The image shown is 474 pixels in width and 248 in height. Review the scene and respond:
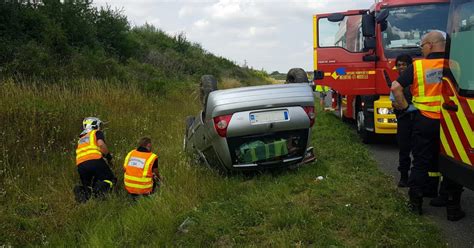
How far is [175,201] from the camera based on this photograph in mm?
4898

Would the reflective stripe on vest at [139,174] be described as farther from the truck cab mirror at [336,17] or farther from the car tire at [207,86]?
the truck cab mirror at [336,17]

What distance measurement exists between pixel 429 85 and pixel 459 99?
0.90 meters

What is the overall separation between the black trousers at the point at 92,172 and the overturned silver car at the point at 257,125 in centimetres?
149

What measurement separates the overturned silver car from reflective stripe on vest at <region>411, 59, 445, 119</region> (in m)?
1.36

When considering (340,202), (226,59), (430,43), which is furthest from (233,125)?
(226,59)

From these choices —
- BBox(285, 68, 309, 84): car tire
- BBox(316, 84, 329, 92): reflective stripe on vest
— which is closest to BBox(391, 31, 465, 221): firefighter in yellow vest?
BBox(285, 68, 309, 84): car tire

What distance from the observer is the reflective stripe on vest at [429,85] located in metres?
4.45

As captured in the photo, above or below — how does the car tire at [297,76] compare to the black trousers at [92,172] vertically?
above

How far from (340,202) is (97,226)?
264 cm

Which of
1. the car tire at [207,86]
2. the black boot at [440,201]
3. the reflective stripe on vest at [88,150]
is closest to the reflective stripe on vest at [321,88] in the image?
the car tire at [207,86]

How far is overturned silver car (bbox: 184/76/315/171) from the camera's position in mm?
5234

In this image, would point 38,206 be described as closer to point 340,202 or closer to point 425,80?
point 340,202

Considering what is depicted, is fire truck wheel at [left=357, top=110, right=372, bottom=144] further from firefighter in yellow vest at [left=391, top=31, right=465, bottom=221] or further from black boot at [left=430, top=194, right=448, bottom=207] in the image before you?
firefighter in yellow vest at [left=391, top=31, right=465, bottom=221]

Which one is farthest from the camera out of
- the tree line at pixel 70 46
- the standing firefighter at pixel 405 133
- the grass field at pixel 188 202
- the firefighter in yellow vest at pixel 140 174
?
the tree line at pixel 70 46
